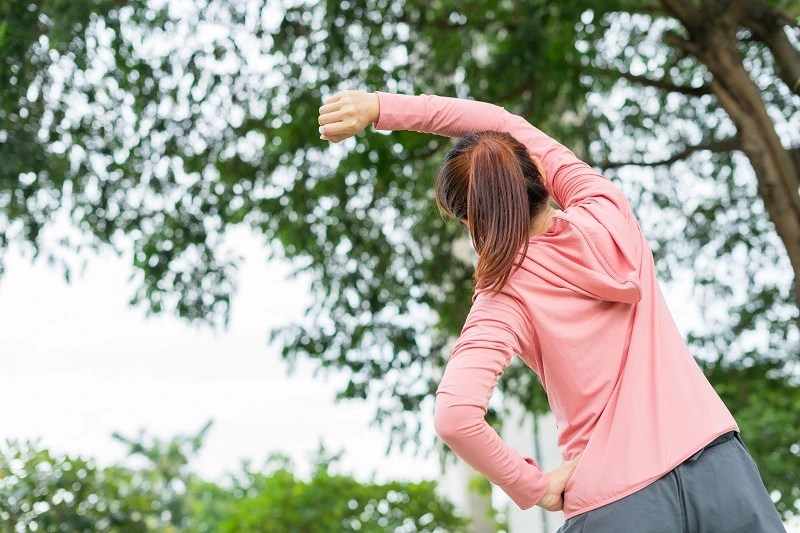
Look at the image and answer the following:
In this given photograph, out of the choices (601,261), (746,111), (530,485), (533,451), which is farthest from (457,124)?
(533,451)

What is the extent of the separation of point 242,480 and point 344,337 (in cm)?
541

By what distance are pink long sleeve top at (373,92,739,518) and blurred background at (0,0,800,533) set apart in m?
2.17

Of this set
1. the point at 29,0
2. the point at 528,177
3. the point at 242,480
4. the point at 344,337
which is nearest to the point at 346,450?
the point at 242,480

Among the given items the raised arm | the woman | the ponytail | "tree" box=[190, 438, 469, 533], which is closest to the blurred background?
"tree" box=[190, 438, 469, 533]

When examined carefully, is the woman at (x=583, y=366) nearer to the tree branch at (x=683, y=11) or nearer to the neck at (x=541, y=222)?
the neck at (x=541, y=222)

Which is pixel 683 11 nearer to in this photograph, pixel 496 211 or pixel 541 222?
pixel 541 222

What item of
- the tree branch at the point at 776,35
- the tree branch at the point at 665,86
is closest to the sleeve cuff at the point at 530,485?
the tree branch at the point at 776,35

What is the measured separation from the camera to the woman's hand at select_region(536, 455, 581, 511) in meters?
1.43

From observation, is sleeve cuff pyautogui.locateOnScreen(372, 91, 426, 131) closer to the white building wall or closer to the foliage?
the foliage

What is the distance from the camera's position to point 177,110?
15.7ft

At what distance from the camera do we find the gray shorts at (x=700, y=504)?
134cm

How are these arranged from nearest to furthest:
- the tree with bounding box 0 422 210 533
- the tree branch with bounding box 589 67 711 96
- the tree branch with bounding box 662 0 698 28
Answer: the tree branch with bounding box 662 0 698 28, the tree branch with bounding box 589 67 711 96, the tree with bounding box 0 422 210 533

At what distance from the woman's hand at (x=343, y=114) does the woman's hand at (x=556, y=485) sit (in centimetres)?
62

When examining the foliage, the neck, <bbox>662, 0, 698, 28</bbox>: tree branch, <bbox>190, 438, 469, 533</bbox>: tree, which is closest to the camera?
the neck
